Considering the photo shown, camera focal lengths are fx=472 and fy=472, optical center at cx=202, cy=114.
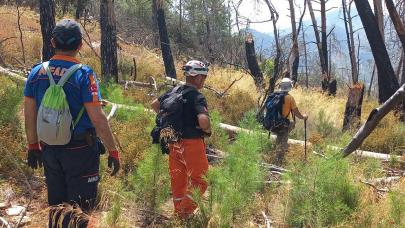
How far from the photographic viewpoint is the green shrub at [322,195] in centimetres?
414

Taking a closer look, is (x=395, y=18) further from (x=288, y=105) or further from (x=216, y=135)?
(x=216, y=135)

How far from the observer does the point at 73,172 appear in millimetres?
3609

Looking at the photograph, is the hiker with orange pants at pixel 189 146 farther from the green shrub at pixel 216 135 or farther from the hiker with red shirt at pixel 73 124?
the green shrub at pixel 216 135

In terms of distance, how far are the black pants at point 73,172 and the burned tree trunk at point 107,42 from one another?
7996mm

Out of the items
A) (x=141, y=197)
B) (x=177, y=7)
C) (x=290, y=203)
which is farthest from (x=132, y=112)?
(x=177, y=7)

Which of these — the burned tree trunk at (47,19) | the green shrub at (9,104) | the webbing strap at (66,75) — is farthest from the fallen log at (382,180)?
the burned tree trunk at (47,19)

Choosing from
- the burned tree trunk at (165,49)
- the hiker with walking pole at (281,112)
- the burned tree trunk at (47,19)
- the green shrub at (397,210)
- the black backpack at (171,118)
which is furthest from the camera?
the burned tree trunk at (165,49)

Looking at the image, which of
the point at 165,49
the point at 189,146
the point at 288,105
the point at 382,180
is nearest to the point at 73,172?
the point at 189,146

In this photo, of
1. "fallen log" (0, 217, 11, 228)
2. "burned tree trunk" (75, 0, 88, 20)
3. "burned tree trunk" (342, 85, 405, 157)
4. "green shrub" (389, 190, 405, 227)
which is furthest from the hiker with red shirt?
"burned tree trunk" (75, 0, 88, 20)

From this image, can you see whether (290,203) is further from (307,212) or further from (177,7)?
(177,7)

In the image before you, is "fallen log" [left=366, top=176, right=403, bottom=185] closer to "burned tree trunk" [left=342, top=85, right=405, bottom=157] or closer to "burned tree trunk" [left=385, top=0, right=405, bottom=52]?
"burned tree trunk" [left=342, top=85, right=405, bottom=157]

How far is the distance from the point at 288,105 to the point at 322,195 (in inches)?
138

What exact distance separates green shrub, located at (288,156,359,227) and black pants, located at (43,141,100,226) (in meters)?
1.84

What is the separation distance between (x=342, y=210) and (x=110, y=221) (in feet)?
6.78
